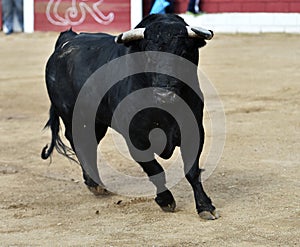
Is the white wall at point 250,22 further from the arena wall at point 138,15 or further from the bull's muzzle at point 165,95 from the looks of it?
the bull's muzzle at point 165,95

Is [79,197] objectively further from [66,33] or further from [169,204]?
[66,33]

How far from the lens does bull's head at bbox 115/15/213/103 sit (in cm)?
371

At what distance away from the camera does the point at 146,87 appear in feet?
12.7

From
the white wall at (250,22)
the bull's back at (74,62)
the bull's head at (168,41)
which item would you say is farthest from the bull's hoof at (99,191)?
the white wall at (250,22)

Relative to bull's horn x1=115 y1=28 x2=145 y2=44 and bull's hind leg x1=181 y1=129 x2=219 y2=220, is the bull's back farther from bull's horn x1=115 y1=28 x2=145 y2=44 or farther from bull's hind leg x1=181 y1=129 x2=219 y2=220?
bull's hind leg x1=181 y1=129 x2=219 y2=220

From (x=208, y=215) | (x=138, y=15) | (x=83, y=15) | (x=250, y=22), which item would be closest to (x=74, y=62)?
(x=208, y=215)

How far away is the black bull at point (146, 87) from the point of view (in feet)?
12.3

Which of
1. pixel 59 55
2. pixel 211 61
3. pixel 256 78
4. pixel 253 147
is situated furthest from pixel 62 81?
pixel 211 61

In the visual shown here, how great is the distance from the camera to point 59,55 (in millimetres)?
4656

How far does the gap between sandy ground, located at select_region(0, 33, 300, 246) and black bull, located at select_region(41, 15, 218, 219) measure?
0.16 m

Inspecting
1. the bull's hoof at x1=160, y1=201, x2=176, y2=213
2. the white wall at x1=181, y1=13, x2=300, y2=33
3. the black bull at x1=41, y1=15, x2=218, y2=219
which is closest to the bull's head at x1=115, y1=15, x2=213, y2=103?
the black bull at x1=41, y1=15, x2=218, y2=219

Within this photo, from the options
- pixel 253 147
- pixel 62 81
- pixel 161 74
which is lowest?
pixel 253 147

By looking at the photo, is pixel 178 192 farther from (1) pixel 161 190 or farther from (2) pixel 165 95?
(2) pixel 165 95

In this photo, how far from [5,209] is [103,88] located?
2.36 ft
